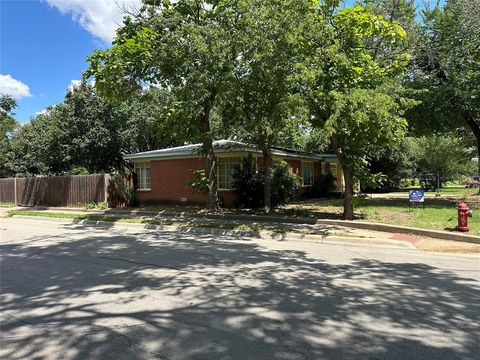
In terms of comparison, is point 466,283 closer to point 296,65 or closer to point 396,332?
point 396,332

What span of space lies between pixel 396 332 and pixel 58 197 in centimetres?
2553

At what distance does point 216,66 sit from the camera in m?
14.6

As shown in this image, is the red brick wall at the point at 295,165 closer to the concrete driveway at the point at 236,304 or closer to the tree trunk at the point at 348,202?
the tree trunk at the point at 348,202

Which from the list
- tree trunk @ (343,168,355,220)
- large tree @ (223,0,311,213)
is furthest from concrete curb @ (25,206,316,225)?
large tree @ (223,0,311,213)

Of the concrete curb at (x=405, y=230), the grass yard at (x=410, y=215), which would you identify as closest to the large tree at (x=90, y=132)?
the grass yard at (x=410, y=215)

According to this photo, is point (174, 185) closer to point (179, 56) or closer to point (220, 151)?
point (220, 151)

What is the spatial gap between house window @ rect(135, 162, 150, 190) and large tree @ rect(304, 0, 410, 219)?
13023 mm

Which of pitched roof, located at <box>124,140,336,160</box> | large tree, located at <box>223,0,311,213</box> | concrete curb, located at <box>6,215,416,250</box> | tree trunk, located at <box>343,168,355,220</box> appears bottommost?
concrete curb, located at <box>6,215,416,250</box>

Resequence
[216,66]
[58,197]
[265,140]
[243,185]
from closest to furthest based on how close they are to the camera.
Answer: [216,66], [265,140], [243,185], [58,197]

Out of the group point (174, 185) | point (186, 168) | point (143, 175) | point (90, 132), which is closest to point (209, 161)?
point (186, 168)

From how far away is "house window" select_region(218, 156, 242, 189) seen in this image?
22.1 metres

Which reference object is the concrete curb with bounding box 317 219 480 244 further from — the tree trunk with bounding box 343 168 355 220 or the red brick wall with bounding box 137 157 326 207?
the red brick wall with bounding box 137 157 326 207

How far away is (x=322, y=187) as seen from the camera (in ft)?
93.8

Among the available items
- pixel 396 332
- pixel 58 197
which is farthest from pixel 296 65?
pixel 58 197
